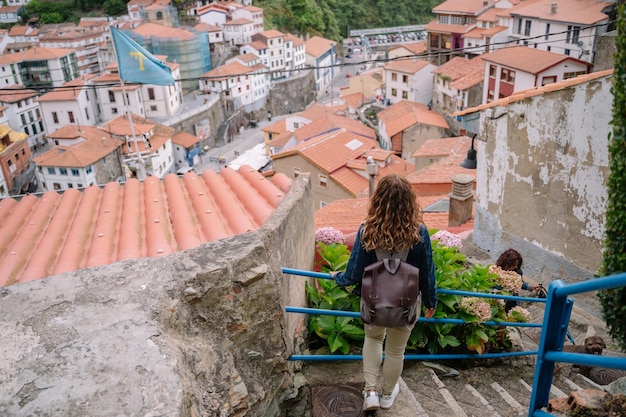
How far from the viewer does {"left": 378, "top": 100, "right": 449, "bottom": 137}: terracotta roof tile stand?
36.7m

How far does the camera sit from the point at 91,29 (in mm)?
70938

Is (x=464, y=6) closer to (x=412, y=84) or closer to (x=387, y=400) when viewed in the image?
(x=412, y=84)

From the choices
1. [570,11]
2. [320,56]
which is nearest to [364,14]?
[320,56]

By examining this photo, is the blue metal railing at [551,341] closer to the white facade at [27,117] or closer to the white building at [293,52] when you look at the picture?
the white facade at [27,117]

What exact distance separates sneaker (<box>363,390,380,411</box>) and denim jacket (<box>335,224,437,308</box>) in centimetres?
83

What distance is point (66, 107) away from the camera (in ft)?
166

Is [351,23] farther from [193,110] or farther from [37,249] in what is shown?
[37,249]

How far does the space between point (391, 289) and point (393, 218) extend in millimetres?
466

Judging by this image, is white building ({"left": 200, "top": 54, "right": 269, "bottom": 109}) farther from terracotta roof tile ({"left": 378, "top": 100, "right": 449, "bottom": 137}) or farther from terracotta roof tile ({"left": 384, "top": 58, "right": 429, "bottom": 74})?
terracotta roof tile ({"left": 378, "top": 100, "right": 449, "bottom": 137})

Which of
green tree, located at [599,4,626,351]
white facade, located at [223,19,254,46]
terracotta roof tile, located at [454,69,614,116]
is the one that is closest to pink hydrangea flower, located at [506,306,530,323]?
green tree, located at [599,4,626,351]

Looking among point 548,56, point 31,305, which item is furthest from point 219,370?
point 548,56

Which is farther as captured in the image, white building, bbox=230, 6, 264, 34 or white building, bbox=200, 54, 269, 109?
white building, bbox=230, 6, 264, 34

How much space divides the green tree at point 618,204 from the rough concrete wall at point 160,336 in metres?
2.85

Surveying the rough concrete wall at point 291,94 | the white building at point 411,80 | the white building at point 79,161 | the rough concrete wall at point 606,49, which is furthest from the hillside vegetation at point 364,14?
the rough concrete wall at point 606,49
